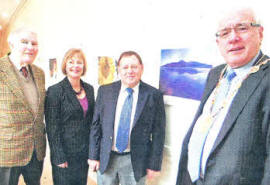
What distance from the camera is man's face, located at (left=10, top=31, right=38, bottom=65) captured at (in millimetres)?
1781

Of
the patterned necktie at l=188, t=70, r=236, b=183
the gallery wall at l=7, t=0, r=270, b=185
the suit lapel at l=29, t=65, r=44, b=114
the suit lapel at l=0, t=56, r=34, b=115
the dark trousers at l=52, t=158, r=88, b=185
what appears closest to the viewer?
the patterned necktie at l=188, t=70, r=236, b=183

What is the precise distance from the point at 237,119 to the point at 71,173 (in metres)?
1.78

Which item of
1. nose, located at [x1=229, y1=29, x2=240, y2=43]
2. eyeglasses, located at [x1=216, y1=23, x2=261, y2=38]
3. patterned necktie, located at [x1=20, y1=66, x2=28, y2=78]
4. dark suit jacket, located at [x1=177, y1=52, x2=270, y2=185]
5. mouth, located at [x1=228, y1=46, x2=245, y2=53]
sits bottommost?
dark suit jacket, located at [x1=177, y1=52, x2=270, y2=185]

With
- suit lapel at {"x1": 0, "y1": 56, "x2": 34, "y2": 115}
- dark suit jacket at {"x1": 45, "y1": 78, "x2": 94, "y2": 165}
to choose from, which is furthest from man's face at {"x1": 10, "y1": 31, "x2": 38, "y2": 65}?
dark suit jacket at {"x1": 45, "y1": 78, "x2": 94, "y2": 165}

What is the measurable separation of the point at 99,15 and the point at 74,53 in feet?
3.61

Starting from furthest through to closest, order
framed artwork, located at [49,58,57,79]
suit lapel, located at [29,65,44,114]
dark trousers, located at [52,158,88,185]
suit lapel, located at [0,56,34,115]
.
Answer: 1. framed artwork, located at [49,58,57,79]
2. dark trousers, located at [52,158,88,185]
3. suit lapel, located at [29,65,44,114]
4. suit lapel, located at [0,56,34,115]

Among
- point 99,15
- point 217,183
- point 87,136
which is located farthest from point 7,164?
point 99,15

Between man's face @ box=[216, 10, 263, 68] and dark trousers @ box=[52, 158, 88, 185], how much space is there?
1828 millimetres

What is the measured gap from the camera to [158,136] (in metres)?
1.84

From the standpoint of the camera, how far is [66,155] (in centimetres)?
201

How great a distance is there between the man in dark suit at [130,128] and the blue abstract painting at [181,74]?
0.16m

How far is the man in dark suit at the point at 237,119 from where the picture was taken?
96 centimetres

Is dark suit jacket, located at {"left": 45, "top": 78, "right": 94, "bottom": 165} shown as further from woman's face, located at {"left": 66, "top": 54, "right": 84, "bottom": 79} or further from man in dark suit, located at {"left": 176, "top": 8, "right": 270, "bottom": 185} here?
man in dark suit, located at {"left": 176, "top": 8, "right": 270, "bottom": 185}

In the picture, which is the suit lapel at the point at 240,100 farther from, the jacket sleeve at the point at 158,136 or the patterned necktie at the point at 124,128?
the patterned necktie at the point at 124,128
